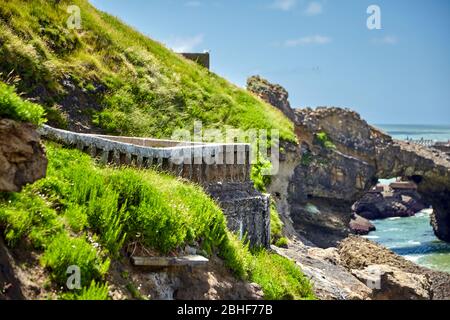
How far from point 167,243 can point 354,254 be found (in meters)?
21.1

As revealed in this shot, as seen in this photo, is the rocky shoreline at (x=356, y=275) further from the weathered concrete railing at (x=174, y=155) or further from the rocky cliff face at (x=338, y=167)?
the rocky cliff face at (x=338, y=167)

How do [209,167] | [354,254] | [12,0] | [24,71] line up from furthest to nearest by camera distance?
[354,254] → [12,0] → [24,71] → [209,167]

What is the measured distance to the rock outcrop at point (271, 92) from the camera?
4762 centimetres

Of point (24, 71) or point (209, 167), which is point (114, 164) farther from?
point (24, 71)

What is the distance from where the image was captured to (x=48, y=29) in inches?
1042

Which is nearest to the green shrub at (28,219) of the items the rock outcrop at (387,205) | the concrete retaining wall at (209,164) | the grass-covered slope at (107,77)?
the concrete retaining wall at (209,164)

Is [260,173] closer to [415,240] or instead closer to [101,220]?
[101,220]

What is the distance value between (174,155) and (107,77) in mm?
14484

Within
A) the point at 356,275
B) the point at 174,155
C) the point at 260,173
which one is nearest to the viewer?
the point at 174,155

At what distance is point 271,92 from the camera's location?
48.5 m

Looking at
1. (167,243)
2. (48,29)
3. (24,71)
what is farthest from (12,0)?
(167,243)

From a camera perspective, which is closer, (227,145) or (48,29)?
(227,145)

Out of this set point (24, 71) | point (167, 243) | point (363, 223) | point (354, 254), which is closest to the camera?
point (167, 243)

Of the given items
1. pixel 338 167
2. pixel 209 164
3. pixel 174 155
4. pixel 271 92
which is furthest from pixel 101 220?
pixel 338 167
